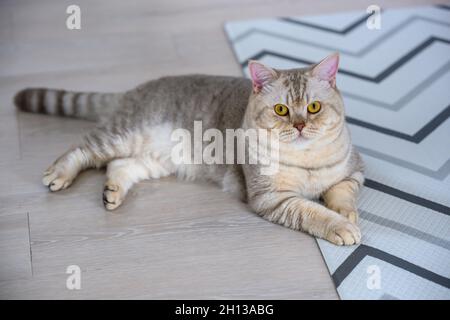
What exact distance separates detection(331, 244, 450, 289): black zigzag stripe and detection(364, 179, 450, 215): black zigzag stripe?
0.28 meters

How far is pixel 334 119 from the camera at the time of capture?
1893mm

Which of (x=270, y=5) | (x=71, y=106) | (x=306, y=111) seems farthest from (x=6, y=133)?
(x=270, y=5)

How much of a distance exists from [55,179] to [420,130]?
1.39 m

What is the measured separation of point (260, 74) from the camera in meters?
1.89

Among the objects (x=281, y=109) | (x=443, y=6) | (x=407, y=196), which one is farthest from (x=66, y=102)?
(x=443, y=6)

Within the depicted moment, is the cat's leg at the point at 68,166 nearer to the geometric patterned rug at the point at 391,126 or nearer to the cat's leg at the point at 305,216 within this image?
the cat's leg at the point at 305,216

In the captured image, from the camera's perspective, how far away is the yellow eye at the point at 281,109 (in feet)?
6.15

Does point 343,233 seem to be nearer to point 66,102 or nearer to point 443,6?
point 66,102

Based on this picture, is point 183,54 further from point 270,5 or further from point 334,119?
point 334,119

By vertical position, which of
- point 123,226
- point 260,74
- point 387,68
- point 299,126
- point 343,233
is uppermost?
point 260,74

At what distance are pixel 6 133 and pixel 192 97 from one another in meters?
0.82

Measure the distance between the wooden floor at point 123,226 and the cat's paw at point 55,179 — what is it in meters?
0.03

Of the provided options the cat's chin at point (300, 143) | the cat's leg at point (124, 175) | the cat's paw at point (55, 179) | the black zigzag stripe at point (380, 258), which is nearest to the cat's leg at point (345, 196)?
the black zigzag stripe at point (380, 258)

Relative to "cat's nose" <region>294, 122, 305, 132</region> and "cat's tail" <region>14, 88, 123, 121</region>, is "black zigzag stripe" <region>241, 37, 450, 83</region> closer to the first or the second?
"cat's tail" <region>14, 88, 123, 121</region>
